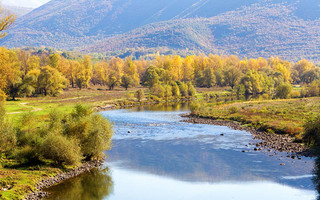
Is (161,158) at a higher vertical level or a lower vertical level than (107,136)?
lower

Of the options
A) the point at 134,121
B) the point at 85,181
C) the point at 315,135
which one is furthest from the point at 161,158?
the point at 134,121

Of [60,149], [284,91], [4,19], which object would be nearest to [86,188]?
[60,149]

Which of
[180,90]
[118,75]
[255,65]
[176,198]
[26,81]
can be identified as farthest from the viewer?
[255,65]

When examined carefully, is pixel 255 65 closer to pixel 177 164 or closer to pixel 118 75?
pixel 118 75

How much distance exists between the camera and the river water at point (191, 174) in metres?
30.1

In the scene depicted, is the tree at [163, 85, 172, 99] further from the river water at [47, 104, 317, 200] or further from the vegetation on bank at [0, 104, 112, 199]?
the vegetation on bank at [0, 104, 112, 199]

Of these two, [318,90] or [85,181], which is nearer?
[85,181]

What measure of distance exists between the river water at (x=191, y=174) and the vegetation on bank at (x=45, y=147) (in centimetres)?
232

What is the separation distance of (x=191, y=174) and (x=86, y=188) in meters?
10.6

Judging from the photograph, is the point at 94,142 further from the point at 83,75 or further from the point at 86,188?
the point at 83,75

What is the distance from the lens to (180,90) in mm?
126250

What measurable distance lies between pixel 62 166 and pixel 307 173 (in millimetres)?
24253

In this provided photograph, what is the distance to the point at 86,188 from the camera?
31.4 meters

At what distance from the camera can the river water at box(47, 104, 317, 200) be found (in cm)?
3011
